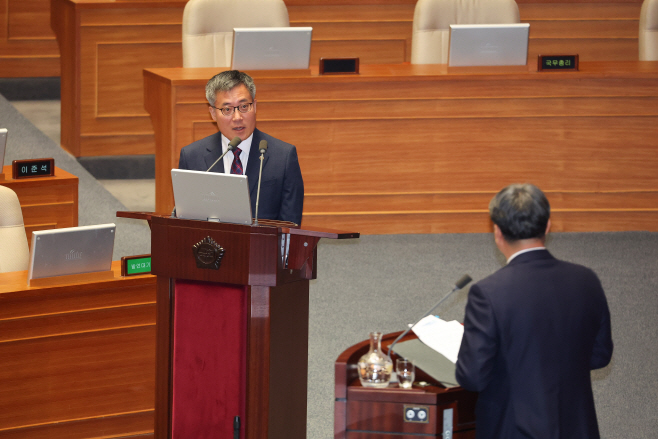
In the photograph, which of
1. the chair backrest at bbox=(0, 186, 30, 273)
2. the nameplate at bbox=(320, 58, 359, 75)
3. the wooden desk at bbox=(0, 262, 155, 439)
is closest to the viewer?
the wooden desk at bbox=(0, 262, 155, 439)

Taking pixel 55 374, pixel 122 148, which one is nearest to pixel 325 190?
pixel 122 148

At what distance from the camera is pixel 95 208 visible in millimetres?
5766

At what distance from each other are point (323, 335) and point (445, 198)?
171 cm

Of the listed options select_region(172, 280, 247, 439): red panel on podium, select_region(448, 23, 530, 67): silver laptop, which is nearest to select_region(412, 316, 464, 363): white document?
select_region(172, 280, 247, 439): red panel on podium

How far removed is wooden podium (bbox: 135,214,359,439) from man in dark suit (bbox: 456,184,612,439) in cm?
53

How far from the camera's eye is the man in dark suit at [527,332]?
198 centimetres

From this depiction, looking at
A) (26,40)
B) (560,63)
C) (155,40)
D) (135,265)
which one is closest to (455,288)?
(135,265)

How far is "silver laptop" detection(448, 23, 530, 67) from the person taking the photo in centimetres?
539

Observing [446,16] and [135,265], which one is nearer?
[135,265]

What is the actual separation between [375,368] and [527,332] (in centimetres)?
37

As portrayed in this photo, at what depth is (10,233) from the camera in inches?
146

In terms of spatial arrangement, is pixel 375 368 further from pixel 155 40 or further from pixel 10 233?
pixel 155 40

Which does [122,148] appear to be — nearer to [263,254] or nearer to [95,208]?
[95,208]

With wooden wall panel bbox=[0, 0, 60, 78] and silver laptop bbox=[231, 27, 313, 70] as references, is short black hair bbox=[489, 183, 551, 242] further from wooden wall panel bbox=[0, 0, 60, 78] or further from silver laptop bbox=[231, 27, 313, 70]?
wooden wall panel bbox=[0, 0, 60, 78]
